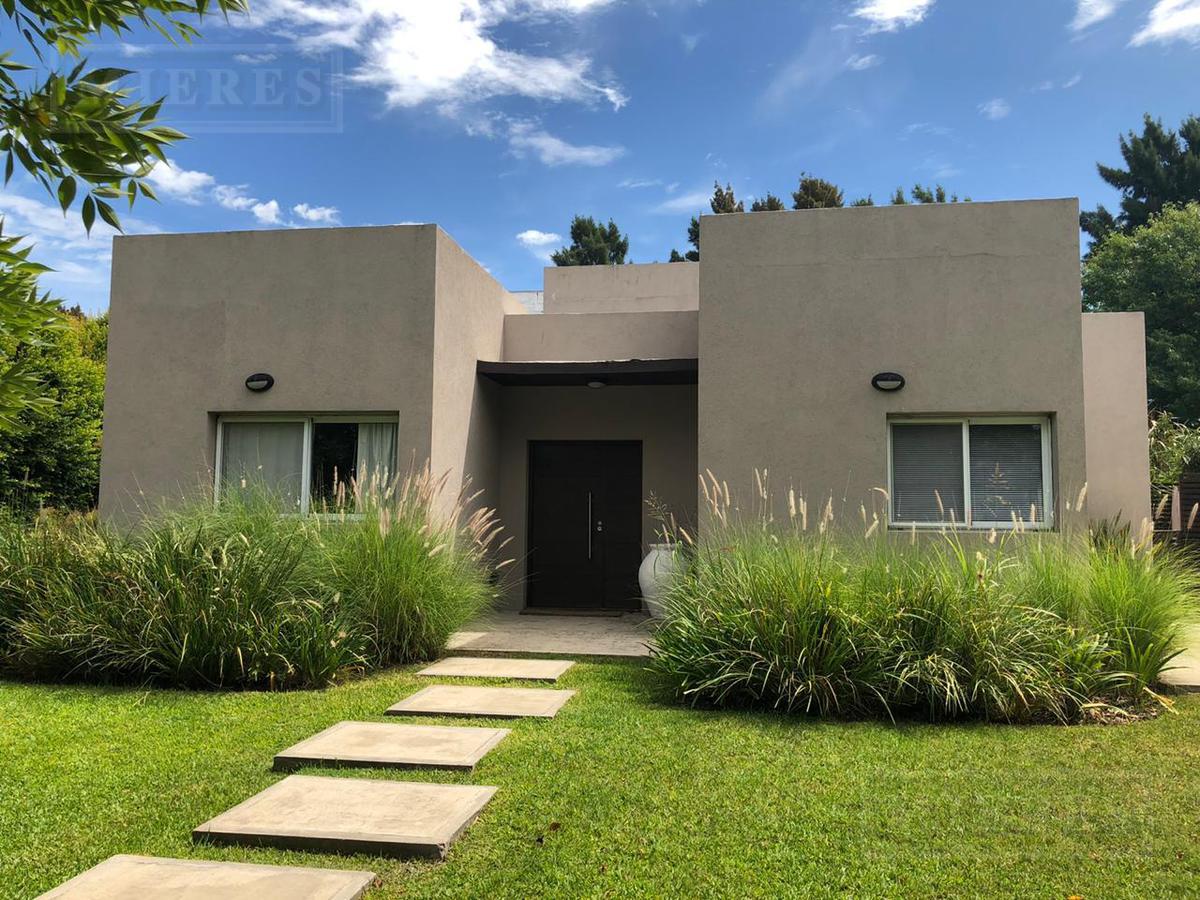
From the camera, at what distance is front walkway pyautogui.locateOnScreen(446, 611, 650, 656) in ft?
26.0

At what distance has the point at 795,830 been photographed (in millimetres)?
3715

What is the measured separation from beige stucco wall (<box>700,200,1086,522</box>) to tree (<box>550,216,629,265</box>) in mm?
29198

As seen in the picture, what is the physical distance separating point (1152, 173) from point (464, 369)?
107 ft

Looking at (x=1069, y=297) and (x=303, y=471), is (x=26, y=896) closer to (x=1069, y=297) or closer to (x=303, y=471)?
(x=303, y=471)

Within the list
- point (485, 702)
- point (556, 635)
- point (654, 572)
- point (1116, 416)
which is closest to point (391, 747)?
point (485, 702)

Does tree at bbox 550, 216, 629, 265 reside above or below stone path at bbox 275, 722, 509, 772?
above

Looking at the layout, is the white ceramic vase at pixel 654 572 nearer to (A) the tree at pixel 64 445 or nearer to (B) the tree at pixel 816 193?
(A) the tree at pixel 64 445

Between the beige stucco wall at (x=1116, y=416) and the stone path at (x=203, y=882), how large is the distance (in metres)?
10.2

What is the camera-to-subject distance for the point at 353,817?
3.79 metres

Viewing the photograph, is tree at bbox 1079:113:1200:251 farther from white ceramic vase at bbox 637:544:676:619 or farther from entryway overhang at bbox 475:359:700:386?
white ceramic vase at bbox 637:544:676:619

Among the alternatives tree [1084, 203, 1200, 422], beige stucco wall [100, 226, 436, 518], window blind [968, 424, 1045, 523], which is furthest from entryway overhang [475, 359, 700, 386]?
tree [1084, 203, 1200, 422]

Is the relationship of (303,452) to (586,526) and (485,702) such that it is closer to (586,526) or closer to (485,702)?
(586,526)

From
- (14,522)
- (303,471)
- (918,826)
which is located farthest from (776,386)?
(14,522)

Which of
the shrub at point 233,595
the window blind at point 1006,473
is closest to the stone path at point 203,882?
the shrub at point 233,595
